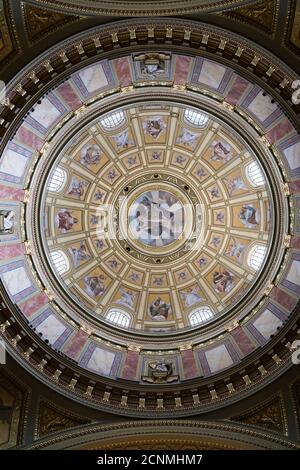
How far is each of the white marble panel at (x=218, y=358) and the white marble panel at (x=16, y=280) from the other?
8561 millimetres

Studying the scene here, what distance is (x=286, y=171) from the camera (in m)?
23.0

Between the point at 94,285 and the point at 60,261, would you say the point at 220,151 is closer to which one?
the point at 94,285

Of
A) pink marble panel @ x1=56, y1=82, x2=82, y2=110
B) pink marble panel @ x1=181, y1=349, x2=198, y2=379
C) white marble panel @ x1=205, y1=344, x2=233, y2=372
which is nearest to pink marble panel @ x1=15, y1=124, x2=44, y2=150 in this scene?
pink marble panel @ x1=56, y1=82, x2=82, y2=110

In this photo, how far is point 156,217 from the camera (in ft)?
107

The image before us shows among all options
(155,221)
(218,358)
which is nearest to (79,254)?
(155,221)

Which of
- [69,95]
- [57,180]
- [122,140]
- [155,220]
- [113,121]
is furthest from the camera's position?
[155,220]

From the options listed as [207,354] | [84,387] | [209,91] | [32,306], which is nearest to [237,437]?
[207,354]

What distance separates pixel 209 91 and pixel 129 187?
10760mm

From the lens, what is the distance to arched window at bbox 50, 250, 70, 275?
2781cm

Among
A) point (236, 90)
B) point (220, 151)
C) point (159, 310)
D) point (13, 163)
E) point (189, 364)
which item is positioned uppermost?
point (220, 151)

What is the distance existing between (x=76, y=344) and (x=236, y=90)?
12850 millimetres

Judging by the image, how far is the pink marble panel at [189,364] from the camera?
23562 mm

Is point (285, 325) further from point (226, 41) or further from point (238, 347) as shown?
point (226, 41)

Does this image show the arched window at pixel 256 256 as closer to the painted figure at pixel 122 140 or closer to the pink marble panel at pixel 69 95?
the painted figure at pixel 122 140
